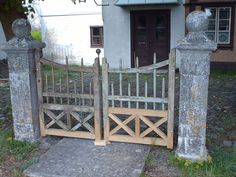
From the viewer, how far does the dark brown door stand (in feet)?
44.7

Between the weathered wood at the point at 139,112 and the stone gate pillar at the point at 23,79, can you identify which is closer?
the weathered wood at the point at 139,112

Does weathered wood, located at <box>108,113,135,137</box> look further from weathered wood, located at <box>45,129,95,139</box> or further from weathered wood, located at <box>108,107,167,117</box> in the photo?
weathered wood, located at <box>45,129,95,139</box>

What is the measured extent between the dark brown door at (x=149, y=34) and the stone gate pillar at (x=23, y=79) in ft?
29.4

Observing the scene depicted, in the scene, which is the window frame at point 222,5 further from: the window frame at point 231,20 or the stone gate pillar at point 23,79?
the stone gate pillar at point 23,79

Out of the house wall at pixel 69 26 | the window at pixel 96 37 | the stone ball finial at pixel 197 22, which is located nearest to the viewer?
the stone ball finial at pixel 197 22

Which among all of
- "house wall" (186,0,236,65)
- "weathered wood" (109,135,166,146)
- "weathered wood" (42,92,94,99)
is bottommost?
"weathered wood" (109,135,166,146)

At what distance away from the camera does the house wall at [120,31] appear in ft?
44.1

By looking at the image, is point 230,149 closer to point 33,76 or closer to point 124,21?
point 33,76

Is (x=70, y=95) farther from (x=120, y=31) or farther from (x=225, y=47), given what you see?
(x=225, y=47)

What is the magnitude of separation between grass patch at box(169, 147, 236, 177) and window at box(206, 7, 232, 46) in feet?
29.5

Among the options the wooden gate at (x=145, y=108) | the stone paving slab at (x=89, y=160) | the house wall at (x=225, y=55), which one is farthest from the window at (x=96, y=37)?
the wooden gate at (x=145, y=108)

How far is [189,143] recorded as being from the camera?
15.3ft

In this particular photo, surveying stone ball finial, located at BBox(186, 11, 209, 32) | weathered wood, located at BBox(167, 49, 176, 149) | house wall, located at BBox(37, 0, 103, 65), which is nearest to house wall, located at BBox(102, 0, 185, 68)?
house wall, located at BBox(37, 0, 103, 65)

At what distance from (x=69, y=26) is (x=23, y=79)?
45.1 ft
